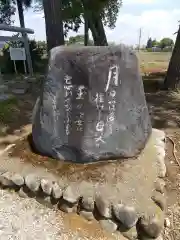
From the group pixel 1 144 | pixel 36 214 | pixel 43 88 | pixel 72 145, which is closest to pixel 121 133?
pixel 72 145

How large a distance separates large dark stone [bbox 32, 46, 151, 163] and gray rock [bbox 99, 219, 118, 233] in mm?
713

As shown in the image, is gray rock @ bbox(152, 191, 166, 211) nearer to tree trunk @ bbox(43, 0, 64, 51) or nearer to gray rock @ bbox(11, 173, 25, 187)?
gray rock @ bbox(11, 173, 25, 187)

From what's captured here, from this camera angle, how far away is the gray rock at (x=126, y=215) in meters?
2.45

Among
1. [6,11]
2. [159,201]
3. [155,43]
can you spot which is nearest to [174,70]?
[159,201]

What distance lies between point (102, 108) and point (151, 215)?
3.91 feet

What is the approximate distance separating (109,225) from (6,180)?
3.94ft

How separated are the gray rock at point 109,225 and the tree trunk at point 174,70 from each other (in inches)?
206

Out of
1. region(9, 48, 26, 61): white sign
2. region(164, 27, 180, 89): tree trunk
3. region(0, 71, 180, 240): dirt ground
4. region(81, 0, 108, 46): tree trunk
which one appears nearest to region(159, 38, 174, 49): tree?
region(81, 0, 108, 46): tree trunk

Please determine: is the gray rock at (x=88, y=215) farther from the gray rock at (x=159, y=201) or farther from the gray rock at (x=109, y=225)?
the gray rock at (x=159, y=201)

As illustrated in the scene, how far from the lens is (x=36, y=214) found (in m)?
2.71

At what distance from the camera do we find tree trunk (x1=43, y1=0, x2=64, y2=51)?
268 inches

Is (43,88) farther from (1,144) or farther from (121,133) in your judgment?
(1,144)

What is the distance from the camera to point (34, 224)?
257 centimetres

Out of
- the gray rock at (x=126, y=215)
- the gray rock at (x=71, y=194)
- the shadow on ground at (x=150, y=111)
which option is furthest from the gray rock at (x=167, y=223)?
the shadow on ground at (x=150, y=111)
